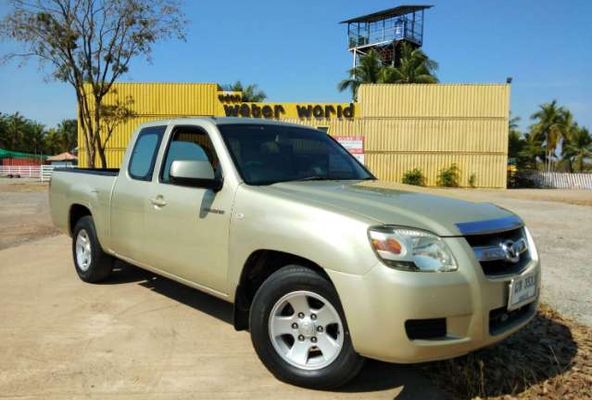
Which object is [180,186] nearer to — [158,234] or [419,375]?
[158,234]

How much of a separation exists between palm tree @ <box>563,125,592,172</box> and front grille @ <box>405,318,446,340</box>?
65.8m

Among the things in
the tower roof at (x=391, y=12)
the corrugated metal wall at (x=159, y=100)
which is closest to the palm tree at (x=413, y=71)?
Answer: the tower roof at (x=391, y=12)

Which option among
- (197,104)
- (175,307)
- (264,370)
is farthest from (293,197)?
(197,104)

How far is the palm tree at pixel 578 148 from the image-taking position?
60500 mm

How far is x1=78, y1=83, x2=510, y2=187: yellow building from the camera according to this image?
34.6m

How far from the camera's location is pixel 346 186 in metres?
4.02

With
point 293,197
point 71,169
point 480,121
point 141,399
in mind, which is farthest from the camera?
point 480,121

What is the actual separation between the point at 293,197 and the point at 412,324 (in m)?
1.13

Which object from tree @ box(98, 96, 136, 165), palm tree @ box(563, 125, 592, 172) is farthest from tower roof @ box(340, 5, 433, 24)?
tree @ box(98, 96, 136, 165)

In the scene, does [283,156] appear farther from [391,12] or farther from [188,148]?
[391,12]

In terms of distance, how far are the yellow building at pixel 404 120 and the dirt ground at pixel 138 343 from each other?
28.4 metres

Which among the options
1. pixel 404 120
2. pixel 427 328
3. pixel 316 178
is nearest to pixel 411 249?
pixel 427 328

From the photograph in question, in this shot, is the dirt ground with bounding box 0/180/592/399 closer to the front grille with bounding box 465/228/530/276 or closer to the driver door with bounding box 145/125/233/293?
the driver door with bounding box 145/125/233/293

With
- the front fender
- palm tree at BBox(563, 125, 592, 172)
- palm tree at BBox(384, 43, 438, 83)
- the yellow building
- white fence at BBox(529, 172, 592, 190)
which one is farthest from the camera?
palm tree at BBox(563, 125, 592, 172)
